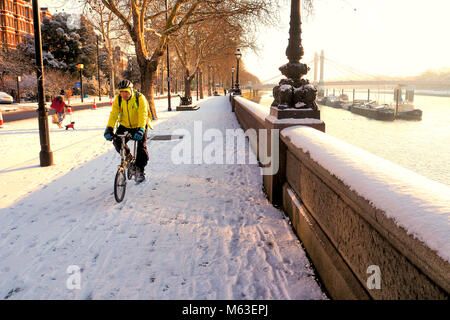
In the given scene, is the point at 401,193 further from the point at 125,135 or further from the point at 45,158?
the point at 45,158

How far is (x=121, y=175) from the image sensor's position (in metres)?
5.73

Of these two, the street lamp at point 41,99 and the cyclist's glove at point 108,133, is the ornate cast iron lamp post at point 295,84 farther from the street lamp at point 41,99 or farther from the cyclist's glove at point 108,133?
the street lamp at point 41,99

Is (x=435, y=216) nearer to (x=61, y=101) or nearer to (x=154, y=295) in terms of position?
(x=154, y=295)

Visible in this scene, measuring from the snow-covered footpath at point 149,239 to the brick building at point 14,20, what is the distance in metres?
64.6

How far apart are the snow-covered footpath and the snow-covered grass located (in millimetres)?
1219

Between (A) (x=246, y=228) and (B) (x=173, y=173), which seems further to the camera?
(B) (x=173, y=173)

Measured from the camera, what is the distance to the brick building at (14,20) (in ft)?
202

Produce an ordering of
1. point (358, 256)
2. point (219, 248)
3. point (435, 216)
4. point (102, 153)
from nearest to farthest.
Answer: point (435, 216) → point (358, 256) → point (219, 248) → point (102, 153)

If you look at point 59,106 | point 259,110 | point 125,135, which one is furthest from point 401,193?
point 59,106

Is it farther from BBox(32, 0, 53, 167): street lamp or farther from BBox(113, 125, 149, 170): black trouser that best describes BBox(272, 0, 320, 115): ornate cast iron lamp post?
BBox(32, 0, 53, 167): street lamp
